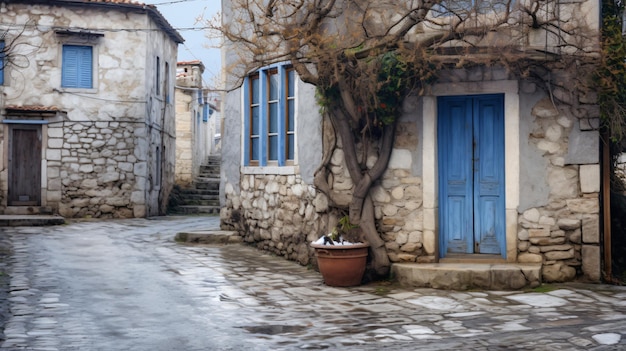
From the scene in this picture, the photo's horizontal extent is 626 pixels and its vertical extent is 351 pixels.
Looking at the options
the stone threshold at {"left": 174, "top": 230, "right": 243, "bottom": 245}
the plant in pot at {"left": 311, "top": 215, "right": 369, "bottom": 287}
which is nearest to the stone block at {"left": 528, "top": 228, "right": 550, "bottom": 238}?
the plant in pot at {"left": 311, "top": 215, "right": 369, "bottom": 287}

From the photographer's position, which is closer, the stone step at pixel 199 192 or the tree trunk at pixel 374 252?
the tree trunk at pixel 374 252

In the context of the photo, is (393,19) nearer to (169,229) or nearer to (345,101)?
(345,101)

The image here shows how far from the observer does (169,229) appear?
1652cm

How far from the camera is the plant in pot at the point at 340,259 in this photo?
919 centimetres

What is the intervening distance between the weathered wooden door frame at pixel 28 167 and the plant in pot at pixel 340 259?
40.3ft

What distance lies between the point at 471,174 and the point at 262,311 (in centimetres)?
358

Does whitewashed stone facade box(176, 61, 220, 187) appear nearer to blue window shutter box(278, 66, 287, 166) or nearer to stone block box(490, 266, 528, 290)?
blue window shutter box(278, 66, 287, 166)

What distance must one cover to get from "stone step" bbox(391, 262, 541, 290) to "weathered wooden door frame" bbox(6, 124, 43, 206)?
13.2m

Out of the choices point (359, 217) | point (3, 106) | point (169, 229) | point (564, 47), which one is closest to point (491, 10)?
point (564, 47)

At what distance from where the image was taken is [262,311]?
7.70m

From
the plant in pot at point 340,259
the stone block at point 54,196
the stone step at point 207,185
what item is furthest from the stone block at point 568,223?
the stone step at point 207,185

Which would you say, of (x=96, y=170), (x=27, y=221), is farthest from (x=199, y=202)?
(x=27, y=221)

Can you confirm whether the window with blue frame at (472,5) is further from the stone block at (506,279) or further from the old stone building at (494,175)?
the stone block at (506,279)

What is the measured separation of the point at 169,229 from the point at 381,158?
8.02 meters
